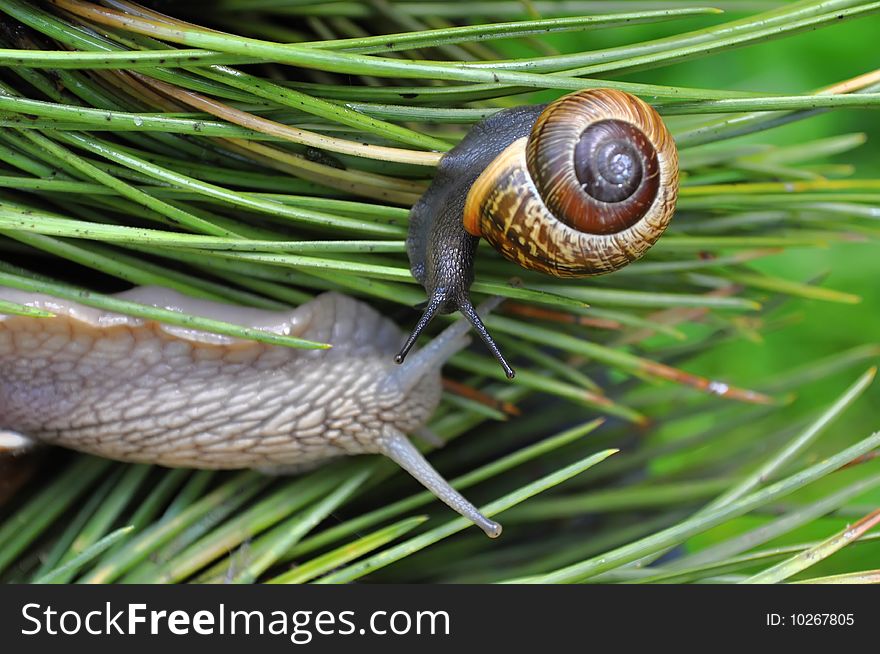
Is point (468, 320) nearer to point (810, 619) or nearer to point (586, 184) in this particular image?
point (586, 184)

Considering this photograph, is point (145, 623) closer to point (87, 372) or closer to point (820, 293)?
point (87, 372)

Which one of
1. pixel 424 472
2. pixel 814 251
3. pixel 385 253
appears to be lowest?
pixel 424 472

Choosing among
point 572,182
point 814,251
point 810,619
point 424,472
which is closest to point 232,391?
point 424,472

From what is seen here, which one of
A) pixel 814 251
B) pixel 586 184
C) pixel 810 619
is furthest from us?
pixel 814 251

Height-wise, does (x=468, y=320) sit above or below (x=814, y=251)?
below

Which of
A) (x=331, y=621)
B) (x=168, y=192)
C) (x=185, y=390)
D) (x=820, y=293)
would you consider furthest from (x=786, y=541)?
(x=168, y=192)

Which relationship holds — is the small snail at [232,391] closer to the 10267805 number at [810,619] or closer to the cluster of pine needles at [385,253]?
the cluster of pine needles at [385,253]

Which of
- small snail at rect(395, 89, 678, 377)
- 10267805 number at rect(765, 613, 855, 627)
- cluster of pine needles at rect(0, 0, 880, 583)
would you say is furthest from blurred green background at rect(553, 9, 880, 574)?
small snail at rect(395, 89, 678, 377)

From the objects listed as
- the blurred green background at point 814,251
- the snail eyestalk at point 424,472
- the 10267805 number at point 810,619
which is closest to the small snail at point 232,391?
the snail eyestalk at point 424,472
